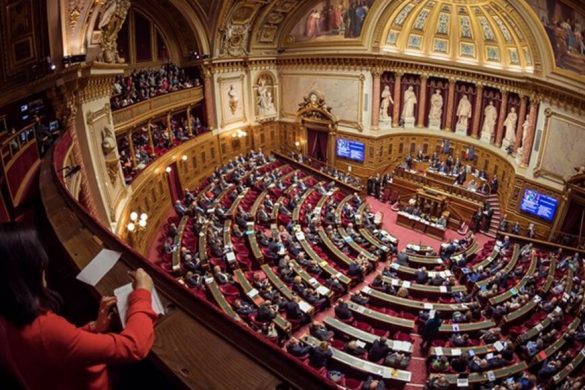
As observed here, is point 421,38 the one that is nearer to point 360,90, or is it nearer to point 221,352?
point 360,90

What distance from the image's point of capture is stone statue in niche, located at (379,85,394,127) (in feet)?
79.9

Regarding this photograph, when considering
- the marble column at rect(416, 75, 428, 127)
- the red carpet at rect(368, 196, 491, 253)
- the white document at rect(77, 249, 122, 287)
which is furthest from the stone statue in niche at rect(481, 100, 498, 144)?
the white document at rect(77, 249, 122, 287)

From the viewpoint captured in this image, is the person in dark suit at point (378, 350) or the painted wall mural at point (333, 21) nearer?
the person in dark suit at point (378, 350)

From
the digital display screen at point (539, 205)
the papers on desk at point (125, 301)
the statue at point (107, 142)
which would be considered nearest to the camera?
the papers on desk at point (125, 301)

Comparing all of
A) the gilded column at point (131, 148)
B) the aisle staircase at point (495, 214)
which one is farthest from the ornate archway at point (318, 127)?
the gilded column at point (131, 148)

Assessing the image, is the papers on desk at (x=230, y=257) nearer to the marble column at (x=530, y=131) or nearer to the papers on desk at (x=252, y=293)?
the papers on desk at (x=252, y=293)

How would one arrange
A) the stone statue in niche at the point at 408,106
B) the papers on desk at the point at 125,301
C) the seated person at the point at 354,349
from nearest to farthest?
the papers on desk at the point at 125,301
the seated person at the point at 354,349
the stone statue in niche at the point at 408,106

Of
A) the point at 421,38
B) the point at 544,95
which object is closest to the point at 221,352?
the point at 544,95

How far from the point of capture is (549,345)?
11.5 m

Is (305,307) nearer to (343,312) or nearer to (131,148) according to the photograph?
(343,312)

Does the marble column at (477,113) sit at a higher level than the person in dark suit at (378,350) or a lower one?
higher

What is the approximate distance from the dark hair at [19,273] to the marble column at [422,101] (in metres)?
24.4

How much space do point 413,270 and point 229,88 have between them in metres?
14.6

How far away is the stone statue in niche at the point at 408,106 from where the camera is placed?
24328 mm
